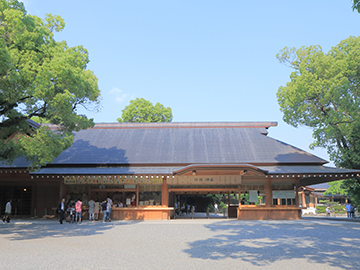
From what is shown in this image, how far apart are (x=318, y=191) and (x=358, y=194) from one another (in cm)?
2003

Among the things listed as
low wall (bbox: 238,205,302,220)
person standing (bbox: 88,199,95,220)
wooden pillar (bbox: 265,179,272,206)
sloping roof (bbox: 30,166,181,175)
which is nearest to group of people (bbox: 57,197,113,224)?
person standing (bbox: 88,199,95,220)

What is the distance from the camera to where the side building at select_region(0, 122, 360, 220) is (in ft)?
62.2

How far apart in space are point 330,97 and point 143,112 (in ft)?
92.1

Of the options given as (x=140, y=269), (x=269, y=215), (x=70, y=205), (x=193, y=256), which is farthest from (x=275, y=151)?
(x=140, y=269)

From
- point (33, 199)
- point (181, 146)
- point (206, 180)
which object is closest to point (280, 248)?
point (206, 180)

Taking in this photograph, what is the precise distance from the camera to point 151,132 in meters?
25.6

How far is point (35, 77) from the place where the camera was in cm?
1204

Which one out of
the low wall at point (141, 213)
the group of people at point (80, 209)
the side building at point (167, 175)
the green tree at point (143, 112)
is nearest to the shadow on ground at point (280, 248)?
the side building at point (167, 175)

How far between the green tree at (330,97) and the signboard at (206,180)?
5644mm

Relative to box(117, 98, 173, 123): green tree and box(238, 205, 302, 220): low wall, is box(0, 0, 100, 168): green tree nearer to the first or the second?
box(238, 205, 302, 220): low wall

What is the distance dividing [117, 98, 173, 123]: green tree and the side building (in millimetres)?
18998

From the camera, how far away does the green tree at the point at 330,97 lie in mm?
18766

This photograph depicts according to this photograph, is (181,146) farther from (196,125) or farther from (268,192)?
(268,192)

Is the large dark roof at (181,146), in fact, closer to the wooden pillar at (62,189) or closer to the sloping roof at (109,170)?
the sloping roof at (109,170)
